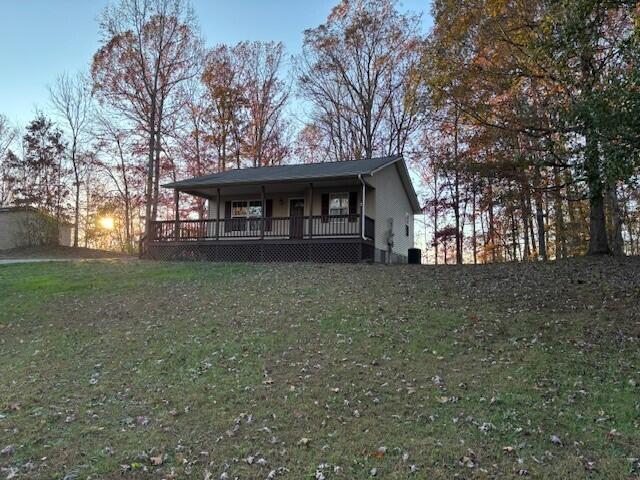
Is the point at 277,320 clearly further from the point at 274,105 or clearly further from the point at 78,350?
the point at 274,105

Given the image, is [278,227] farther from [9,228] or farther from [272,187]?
[9,228]

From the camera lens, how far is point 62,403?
595 centimetres

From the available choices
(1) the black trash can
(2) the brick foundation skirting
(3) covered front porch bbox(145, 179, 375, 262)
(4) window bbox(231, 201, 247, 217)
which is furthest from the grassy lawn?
(1) the black trash can

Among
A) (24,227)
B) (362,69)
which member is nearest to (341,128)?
(362,69)

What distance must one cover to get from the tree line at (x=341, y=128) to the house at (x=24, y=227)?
0.96 m

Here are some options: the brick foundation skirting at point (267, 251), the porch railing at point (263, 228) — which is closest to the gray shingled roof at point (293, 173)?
the porch railing at point (263, 228)

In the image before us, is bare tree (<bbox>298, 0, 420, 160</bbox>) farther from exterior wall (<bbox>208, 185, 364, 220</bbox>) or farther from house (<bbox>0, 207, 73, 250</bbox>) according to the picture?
house (<bbox>0, 207, 73, 250</bbox>)

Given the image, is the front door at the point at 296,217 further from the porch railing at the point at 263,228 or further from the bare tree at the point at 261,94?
the bare tree at the point at 261,94

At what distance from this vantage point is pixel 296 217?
18.4 meters

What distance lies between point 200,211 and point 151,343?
73.6 feet

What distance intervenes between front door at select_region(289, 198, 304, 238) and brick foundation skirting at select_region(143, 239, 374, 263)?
99 cm

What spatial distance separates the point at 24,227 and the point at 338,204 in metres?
20.5

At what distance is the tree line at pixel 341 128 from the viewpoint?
14.0 meters

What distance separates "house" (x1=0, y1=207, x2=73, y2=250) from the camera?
28.3 metres
